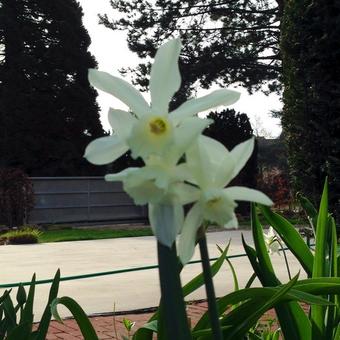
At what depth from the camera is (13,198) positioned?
575 inches

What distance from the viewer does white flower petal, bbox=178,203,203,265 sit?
2.15ft

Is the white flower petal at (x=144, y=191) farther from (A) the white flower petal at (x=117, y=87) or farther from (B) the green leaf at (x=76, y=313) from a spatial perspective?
(B) the green leaf at (x=76, y=313)

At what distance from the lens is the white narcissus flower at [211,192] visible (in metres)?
0.63

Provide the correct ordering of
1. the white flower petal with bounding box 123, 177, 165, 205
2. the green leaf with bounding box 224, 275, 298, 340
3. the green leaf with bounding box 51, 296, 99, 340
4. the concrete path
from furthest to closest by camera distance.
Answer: the concrete path → the green leaf with bounding box 51, 296, 99, 340 → the green leaf with bounding box 224, 275, 298, 340 → the white flower petal with bounding box 123, 177, 165, 205

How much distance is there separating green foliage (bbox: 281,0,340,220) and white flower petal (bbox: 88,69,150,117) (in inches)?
140

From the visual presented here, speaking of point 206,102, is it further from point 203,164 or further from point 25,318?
point 25,318

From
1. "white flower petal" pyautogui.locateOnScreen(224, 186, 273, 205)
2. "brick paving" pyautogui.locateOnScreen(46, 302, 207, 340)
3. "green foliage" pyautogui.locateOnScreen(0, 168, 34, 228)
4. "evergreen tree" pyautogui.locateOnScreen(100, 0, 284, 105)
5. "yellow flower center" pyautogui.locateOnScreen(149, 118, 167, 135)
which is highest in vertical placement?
"evergreen tree" pyautogui.locateOnScreen(100, 0, 284, 105)

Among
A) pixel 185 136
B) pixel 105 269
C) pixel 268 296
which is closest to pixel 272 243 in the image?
pixel 268 296

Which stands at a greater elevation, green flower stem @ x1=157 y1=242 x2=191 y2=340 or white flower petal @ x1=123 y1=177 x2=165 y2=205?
white flower petal @ x1=123 y1=177 x2=165 y2=205

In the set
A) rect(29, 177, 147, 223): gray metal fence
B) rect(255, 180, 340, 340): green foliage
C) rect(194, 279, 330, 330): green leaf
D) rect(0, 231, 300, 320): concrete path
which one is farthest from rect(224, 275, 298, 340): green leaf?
rect(29, 177, 147, 223): gray metal fence

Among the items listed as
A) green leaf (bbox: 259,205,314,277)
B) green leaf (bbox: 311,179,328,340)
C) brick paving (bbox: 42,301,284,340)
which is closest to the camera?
green leaf (bbox: 311,179,328,340)

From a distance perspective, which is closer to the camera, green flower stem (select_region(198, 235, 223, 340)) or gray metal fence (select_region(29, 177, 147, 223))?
green flower stem (select_region(198, 235, 223, 340))

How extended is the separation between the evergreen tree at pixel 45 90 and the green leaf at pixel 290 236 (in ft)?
68.5

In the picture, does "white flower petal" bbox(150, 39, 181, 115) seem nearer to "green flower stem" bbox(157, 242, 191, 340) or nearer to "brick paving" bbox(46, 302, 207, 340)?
"green flower stem" bbox(157, 242, 191, 340)
